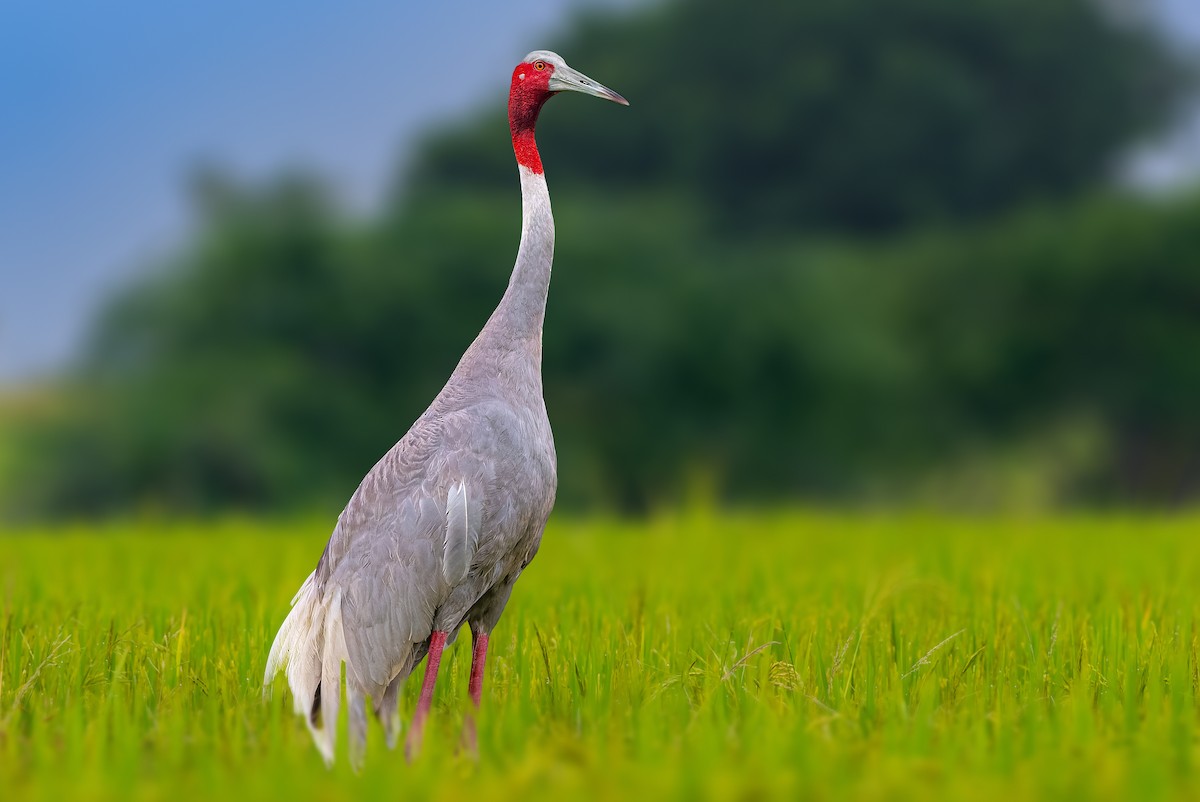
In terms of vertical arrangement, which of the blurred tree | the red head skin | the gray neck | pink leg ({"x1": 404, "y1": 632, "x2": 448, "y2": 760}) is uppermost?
the blurred tree

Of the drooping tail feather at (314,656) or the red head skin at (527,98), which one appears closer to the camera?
the drooping tail feather at (314,656)

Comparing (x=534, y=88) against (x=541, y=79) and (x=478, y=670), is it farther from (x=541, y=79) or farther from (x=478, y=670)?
(x=478, y=670)

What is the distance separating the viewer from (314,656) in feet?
15.6

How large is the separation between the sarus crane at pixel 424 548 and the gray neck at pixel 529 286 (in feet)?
0.49

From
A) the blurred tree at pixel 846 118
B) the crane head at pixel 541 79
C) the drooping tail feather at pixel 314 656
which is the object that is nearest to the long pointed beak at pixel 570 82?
the crane head at pixel 541 79

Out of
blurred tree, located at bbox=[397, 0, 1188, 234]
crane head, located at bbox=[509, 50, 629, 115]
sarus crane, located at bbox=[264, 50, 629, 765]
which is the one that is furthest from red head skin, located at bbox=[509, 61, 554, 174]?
blurred tree, located at bbox=[397, 0, 1188, 234]

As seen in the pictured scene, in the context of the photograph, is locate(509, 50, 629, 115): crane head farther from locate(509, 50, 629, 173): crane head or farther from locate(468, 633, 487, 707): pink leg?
locate(468, 633, 487, 707): pink leg

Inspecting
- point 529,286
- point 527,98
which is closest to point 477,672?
point 529,286

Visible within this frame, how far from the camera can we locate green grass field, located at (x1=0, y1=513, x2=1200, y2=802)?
342cm

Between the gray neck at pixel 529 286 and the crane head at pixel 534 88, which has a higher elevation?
the crane head at pixel 534 88

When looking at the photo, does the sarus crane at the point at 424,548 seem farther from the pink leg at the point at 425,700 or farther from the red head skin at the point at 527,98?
the red head skin at the point at 527,98

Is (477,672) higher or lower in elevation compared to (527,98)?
lower

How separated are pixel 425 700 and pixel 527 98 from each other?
2492 millimetres

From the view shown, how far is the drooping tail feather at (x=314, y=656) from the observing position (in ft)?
15.1
